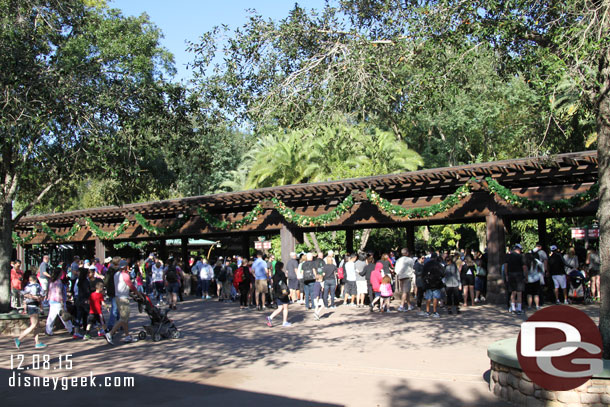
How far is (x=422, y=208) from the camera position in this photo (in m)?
18.3

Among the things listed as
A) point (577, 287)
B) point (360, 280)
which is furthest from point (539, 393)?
point (360, 280)

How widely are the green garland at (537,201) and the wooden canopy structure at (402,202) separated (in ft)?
0.35

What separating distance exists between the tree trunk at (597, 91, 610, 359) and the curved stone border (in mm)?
899

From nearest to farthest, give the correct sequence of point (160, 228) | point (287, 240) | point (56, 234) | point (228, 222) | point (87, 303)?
point (87, 303) → point (287, 240) → point (228, 222) → point (160, 228) → point (56, 234)

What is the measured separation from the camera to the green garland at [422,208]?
17.5m

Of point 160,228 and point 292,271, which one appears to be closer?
point 292,271

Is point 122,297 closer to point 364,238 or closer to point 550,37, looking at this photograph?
point 550,37

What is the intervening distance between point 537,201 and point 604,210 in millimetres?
8432

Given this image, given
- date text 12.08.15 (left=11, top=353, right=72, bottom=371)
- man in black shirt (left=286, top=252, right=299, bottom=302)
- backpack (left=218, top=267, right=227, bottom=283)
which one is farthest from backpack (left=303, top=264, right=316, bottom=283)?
date text 12.08.15 (left=11, top=353, right=72, bottom=371)

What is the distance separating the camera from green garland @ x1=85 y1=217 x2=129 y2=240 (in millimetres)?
26062

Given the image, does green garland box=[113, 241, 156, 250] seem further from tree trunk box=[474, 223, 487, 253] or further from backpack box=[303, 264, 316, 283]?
tree trunk box=[474, 223, 487, 253]

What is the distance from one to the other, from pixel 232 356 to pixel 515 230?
2705 cm

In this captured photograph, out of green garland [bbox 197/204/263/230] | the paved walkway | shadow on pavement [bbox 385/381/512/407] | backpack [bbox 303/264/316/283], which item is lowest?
shadow on pavement [bbox 385/381/512/407]

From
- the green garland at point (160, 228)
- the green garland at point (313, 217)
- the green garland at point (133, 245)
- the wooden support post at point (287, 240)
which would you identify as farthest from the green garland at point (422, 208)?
the green garland at point (133, 245)
